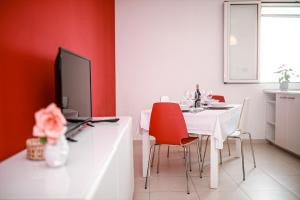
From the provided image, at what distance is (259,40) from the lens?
5.31m

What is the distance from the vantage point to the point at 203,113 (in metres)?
3.09

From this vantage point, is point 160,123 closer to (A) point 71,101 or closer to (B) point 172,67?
(A) point 71,101

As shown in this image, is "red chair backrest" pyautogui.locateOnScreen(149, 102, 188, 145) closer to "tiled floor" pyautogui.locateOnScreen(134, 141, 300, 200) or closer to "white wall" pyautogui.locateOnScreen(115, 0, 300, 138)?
"tiled floor" pyautogui.locateOnScreen(134, 141, 300, 200)

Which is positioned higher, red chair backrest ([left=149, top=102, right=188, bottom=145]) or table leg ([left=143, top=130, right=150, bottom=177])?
red chair backrest ([left=149, top=102, right=188, bottom=145])

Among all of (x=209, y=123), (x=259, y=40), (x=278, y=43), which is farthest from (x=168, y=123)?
(x=278, y=43)

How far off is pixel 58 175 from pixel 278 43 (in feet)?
18.3

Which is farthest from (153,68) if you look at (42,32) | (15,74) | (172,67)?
(15,74)

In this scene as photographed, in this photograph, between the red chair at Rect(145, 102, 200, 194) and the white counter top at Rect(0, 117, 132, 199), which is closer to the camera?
the white counter top at Rect(0, 117, 132, 199)

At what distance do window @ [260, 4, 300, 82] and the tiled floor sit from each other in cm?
190

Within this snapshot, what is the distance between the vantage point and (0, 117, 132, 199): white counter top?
88cm

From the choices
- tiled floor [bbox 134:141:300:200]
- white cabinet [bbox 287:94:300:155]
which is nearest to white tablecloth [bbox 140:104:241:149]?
tiled floor [bbox 134:141:300:200]

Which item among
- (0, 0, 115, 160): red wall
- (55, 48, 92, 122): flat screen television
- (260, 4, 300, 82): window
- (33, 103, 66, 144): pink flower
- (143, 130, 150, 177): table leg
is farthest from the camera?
(260, 4, 300, 82): window

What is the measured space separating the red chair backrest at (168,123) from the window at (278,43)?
322cm

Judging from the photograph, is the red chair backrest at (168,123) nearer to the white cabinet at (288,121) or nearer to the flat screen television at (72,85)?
the flat screen television at (72,85)
